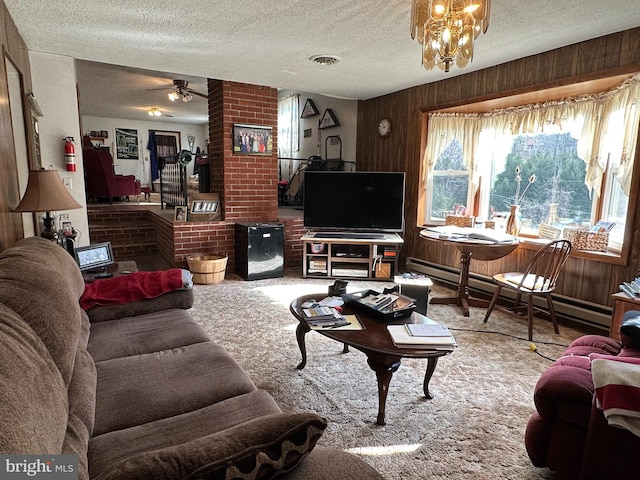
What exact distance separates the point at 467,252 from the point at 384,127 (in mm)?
2211

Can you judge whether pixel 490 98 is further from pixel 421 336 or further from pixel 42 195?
pixel 42 195

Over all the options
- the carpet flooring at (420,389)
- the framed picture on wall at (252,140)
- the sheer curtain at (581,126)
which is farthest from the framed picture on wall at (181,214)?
the sheer curtain at (581,126)

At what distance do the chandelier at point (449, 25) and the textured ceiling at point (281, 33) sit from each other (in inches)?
22.1

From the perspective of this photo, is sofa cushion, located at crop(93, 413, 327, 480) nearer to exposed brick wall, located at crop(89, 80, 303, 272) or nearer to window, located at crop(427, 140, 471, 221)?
exposed brick wall, located at crop(89, 80, 303, 272)

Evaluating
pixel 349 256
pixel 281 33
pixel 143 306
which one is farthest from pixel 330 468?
pixel 349 256

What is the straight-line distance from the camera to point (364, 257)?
461 cm

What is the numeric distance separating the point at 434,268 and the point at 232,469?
423 cm

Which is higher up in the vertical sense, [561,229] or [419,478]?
[561,229]

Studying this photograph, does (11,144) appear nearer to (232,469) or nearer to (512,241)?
(232,469)

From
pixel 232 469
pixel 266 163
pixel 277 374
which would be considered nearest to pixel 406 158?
pixel 266 163

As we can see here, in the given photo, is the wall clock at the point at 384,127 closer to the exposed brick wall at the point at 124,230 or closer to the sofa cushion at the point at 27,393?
the exposed brick wall at the point at 124,230

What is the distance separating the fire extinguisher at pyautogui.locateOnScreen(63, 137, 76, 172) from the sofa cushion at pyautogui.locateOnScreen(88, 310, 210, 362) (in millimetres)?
2406

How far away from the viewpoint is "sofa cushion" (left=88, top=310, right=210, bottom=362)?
1.82 m

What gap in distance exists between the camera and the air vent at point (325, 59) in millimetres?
3499
